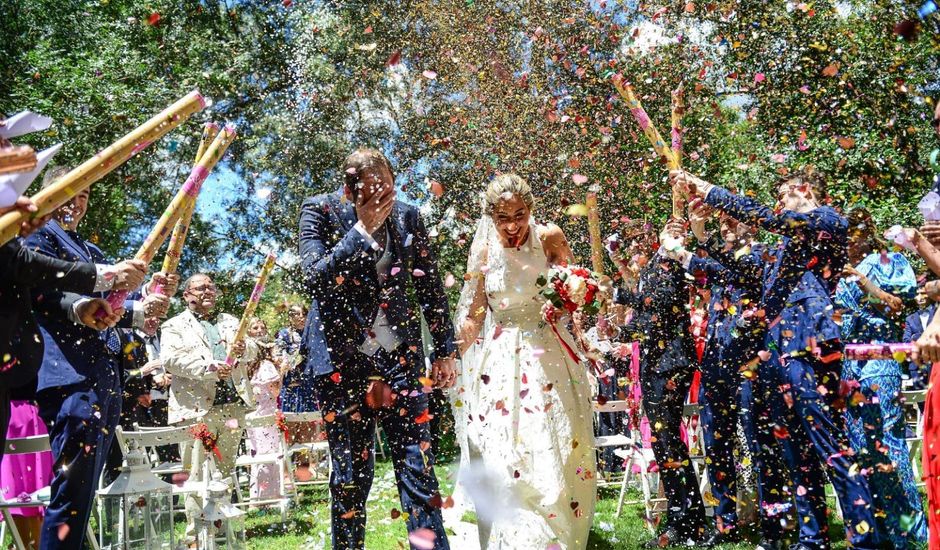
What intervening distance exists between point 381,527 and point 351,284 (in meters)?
3.51

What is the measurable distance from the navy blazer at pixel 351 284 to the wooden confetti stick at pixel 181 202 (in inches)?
30.1

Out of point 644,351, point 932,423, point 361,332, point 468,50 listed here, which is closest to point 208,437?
point 361,332

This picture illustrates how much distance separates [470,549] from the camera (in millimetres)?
5844

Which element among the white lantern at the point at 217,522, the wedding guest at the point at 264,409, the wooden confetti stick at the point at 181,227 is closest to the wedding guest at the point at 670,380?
the white lantern at the point at 217,522

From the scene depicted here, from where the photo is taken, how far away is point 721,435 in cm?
590

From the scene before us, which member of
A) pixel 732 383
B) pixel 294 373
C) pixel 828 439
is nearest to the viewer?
pixel 828 439

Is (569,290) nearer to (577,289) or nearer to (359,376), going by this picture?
(577,289)

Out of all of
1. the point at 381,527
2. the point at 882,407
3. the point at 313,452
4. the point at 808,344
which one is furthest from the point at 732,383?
the point at 313,452

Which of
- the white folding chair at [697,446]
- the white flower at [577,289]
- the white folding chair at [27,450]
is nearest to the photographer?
the white folding chair at [27,450]

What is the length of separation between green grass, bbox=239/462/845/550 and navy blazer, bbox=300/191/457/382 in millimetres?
1562

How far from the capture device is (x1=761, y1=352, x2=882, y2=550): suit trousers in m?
4.68

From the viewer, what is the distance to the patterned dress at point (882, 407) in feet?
16.5

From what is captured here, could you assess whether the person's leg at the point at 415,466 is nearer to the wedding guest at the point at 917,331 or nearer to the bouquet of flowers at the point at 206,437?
the bouquet of flowers at the point at 206,437

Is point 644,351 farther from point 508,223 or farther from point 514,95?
point 514,95
